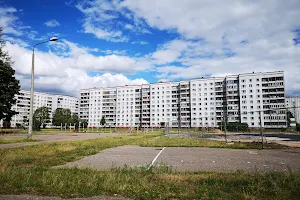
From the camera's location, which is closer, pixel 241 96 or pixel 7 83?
pixel 7 83

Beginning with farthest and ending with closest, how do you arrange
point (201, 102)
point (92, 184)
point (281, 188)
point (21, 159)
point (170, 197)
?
point (201, 102) < point (21, 159) < point (92, 184) < point (281, 188) < point (170, 197)

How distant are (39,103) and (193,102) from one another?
115m

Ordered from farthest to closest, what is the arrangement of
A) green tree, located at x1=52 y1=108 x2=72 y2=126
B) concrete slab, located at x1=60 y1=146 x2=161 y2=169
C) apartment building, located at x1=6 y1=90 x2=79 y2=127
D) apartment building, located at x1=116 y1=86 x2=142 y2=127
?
apartment building, located at x1=6 y1=90 x2=79 y2=127
apartment building, located at x1=116 y1=86 x2=142 y2=127
green tree, located at x1=52 y1=108 x2=72 y2=126
concrete slab, located at x1=60 y1=146 x2=161 y2=169

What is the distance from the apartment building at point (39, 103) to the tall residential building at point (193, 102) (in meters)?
35.6

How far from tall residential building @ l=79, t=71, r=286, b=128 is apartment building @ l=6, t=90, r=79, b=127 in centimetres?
3558

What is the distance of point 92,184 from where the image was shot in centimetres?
582

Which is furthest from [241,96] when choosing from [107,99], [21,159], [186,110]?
[21,159]

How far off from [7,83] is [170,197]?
49.9m

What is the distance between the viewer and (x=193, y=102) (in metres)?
106

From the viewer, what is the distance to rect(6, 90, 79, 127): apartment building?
142350mm

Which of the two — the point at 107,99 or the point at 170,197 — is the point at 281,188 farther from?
the point at 107,99

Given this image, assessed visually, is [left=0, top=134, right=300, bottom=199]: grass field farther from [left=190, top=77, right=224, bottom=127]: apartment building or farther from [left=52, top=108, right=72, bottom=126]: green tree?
[left=52, top=108, right=72, bottom=126]: green tree

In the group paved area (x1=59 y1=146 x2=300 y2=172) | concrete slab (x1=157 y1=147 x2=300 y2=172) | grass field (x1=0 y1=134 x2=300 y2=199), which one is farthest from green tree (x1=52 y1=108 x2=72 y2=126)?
grass field (x1=0 y1=134 x2=300 y2=199)

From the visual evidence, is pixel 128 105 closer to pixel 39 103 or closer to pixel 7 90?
pixel 39 103
